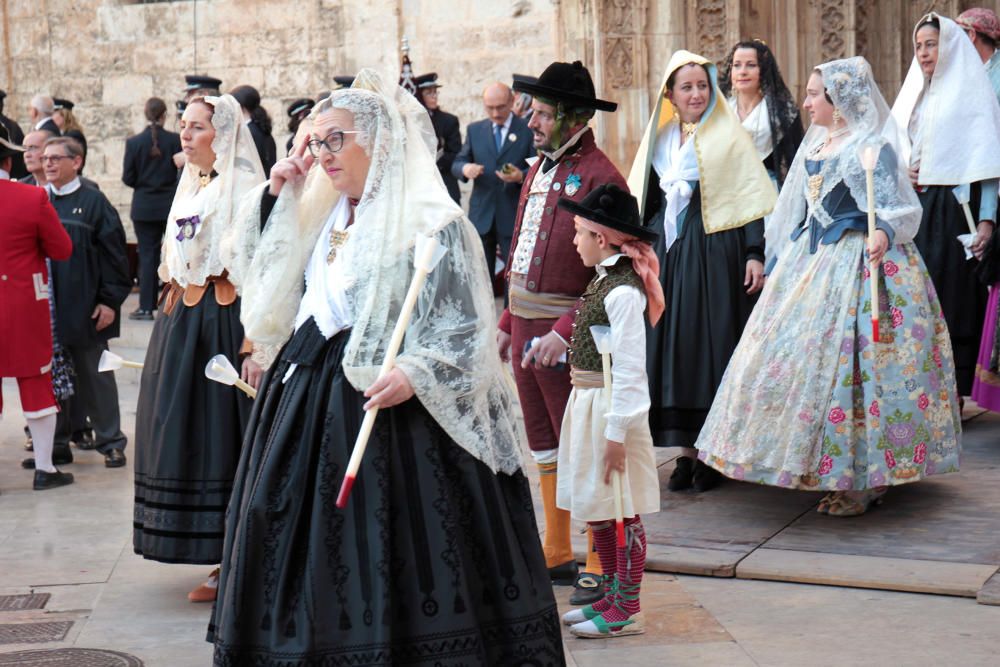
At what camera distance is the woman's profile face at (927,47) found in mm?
7535

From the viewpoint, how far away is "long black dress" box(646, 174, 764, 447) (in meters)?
6.73

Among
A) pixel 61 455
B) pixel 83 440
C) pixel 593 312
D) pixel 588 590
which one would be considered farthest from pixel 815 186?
pixel 83 440

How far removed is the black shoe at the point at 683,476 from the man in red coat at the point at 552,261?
55.2 inches

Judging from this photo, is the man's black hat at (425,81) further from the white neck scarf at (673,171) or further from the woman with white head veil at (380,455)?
the woman with white head veil at (380,455)

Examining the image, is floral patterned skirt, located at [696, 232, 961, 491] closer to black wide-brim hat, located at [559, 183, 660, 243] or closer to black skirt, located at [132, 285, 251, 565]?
black wide-brim hat, located at [559, 183, 660, 243]

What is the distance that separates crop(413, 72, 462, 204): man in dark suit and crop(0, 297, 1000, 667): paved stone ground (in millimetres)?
5514

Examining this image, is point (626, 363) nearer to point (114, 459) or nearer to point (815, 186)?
point (815, 186)

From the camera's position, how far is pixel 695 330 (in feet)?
22.3

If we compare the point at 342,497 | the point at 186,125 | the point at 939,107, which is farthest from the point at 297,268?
the point at 939,107

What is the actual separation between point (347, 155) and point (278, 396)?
0.67 metres

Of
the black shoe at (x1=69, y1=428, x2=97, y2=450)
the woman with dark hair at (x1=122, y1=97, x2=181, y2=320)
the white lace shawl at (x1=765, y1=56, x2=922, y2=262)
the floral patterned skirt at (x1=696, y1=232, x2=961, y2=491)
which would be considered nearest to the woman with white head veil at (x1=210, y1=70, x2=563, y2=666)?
the floral patterned skirt at (x1=696, y1=232, x2=961, y2=491)

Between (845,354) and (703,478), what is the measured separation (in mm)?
1092

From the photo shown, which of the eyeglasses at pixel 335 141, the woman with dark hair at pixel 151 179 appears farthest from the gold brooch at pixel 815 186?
the woman with dark hair at pixel 151 179

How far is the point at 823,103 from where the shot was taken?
6.25 m
